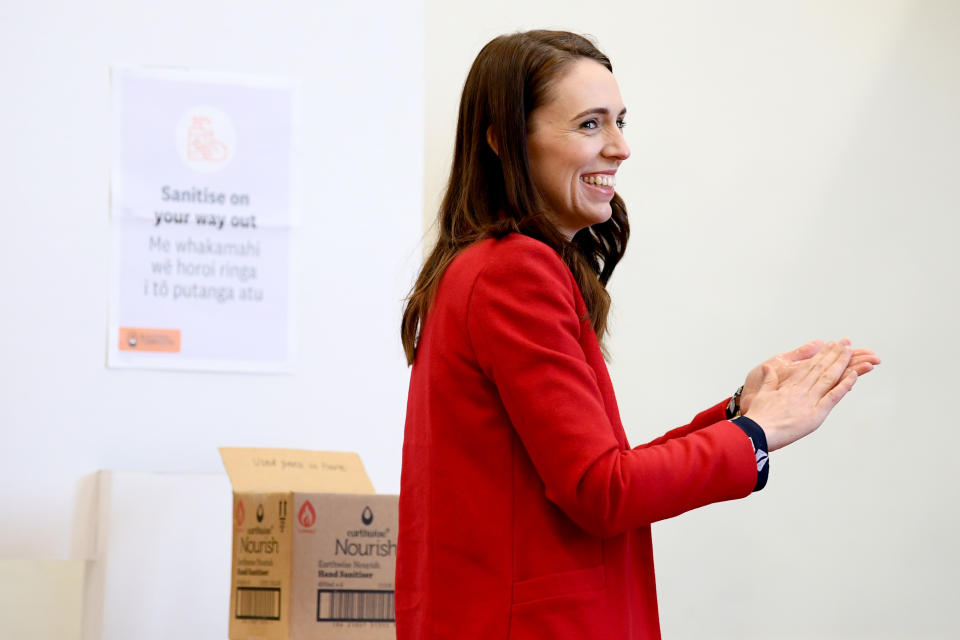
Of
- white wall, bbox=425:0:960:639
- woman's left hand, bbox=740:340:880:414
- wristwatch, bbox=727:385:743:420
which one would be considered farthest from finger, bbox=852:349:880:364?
white wall, bbox=425:0:960:639

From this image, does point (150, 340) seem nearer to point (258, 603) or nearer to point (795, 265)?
point (258, 603)

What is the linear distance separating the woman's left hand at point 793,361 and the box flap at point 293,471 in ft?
3.26

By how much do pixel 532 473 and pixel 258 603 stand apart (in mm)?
1023

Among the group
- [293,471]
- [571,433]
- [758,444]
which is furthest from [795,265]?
[571,433]

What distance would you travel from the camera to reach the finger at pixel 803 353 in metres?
1.28

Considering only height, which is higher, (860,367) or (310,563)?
(860,367)

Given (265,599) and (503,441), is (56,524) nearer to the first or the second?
(265,599)

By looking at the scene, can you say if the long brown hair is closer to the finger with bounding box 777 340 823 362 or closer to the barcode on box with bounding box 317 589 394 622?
the finger with bounding box 777 340 823 362

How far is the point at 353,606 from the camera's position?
6.42ft

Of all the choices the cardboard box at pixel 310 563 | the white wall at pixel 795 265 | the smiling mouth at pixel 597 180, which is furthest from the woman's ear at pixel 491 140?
the white wall at pixel 795 265

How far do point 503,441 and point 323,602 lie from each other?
3.20 ft

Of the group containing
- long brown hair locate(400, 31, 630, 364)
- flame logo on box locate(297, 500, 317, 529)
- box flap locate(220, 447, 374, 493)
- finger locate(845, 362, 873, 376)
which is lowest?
flame logo on box locate(297, 500, 317, 529)

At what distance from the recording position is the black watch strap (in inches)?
43.0

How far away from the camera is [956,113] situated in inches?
121
